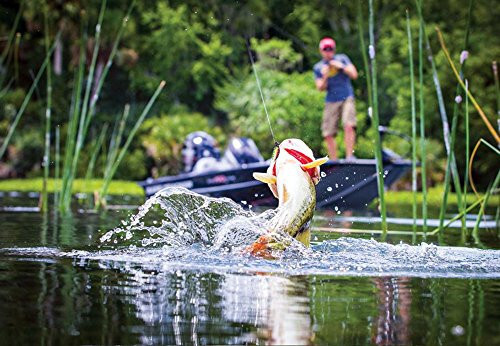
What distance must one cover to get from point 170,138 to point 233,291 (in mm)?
19867

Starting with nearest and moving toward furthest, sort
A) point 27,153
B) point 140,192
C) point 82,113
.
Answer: point 82,113
point 140,192
point 27,153

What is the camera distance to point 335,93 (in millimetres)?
13984

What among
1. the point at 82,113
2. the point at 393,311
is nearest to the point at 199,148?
the point at 82,113

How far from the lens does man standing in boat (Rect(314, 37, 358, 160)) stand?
13.4 m

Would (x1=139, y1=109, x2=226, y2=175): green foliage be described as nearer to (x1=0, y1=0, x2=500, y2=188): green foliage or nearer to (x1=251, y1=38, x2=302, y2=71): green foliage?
(x1=0, y1=0, x2=500, y2=188): green foliage

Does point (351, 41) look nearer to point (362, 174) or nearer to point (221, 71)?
point (221, 71)

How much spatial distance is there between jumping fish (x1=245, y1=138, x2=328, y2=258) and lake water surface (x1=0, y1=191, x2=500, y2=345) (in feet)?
0.30

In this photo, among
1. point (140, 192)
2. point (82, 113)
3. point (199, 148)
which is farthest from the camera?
point (140, 192)

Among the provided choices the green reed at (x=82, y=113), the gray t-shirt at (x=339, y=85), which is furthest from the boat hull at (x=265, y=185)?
the green reed at (x=82, y=113)

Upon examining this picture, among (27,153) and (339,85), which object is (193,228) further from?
(27,153)

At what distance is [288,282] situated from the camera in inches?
187

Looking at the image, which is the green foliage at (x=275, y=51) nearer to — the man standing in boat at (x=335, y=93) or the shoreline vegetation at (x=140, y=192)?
the shoreline vegetation at (x=140, y=192)

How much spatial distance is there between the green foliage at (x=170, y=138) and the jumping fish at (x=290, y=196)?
18.1 meters

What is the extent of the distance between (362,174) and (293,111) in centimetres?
921
